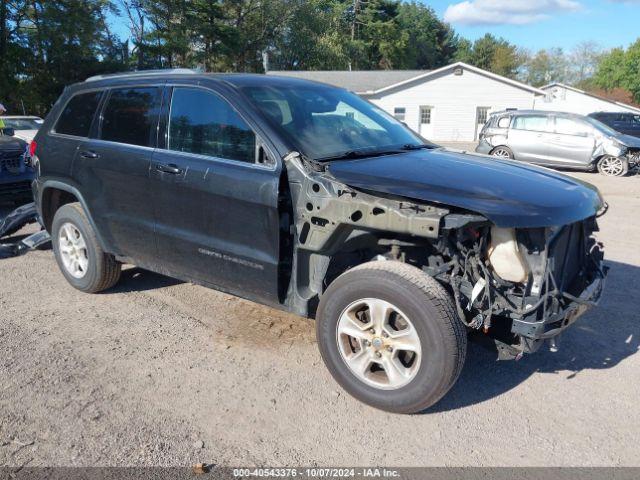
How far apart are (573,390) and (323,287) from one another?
173 centimetres

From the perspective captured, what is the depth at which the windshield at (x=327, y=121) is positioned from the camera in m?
3.75

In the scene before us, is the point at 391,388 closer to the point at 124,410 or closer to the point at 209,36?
the point at 124,410

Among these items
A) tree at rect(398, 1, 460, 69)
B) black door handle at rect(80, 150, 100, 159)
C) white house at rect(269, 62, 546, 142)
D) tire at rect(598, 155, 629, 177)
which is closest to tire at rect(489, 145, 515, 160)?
tire at rect(598, 155, 629, 177)

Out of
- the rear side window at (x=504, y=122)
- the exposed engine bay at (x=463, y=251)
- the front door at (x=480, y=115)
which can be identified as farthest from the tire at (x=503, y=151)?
the front door at (x=480, y=115)

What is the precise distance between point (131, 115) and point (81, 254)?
4.85 ft

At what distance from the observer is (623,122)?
25.0 metres

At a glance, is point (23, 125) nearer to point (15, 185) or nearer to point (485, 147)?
point (15, 185)

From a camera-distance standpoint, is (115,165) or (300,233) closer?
(300,233)

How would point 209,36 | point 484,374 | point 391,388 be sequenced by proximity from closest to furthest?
point 391,388, point 484,374, point 209,36

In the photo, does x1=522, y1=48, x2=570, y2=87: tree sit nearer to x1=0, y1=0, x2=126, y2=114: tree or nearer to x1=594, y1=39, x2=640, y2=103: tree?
x1=594, y1=39, x2=640, y2=103: tree

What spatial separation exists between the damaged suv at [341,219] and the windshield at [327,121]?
0.05 ft

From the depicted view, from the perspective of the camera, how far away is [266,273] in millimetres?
3658

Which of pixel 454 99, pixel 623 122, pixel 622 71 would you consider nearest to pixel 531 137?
pixel 623 122

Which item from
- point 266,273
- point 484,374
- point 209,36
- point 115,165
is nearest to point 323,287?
point 266,273
